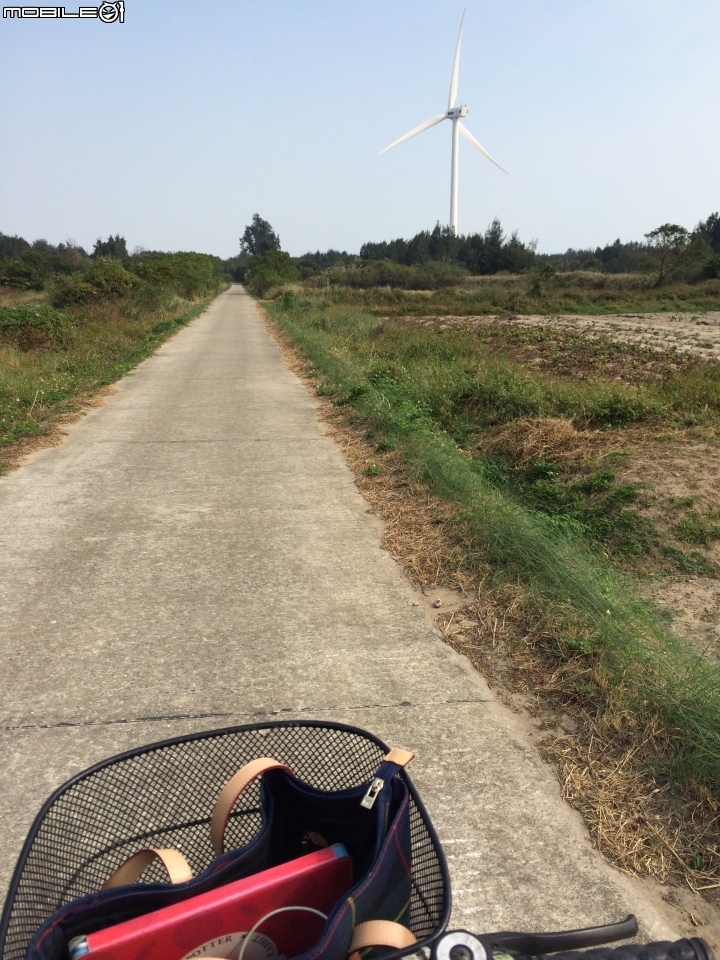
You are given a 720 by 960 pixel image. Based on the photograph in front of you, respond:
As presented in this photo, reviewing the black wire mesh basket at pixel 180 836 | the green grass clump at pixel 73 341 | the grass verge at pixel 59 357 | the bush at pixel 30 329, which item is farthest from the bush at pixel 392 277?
the black wire mesh basket at pixel 180 836

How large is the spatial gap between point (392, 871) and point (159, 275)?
37.6 m

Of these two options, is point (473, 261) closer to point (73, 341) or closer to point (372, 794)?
point (73, 341)

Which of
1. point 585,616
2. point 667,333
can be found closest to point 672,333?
point 667,333

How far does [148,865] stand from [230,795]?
216mm

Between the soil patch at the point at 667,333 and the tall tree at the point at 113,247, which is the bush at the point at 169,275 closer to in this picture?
the soil patch at the point at 667,333

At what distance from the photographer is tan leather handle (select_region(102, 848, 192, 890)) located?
136cm

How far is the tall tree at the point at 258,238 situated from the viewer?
115125mm

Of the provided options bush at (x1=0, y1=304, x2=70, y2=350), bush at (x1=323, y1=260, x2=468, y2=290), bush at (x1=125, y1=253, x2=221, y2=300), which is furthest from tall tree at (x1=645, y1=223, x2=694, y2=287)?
bush at (x1=0, y1=304, x2=70, y2=350)

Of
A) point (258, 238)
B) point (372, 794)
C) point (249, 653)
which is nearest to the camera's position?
point (372, 794)

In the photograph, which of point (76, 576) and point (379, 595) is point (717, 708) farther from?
point (76, 576)

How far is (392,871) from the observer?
1266mm

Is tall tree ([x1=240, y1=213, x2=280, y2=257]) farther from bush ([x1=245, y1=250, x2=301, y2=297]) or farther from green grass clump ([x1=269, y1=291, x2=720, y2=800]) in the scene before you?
green grass clump ([x1=269, y1=291, x2=720, y2=800])

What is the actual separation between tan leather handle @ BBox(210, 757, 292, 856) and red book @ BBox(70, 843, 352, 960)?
163 mm

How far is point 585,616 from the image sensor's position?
324cm
